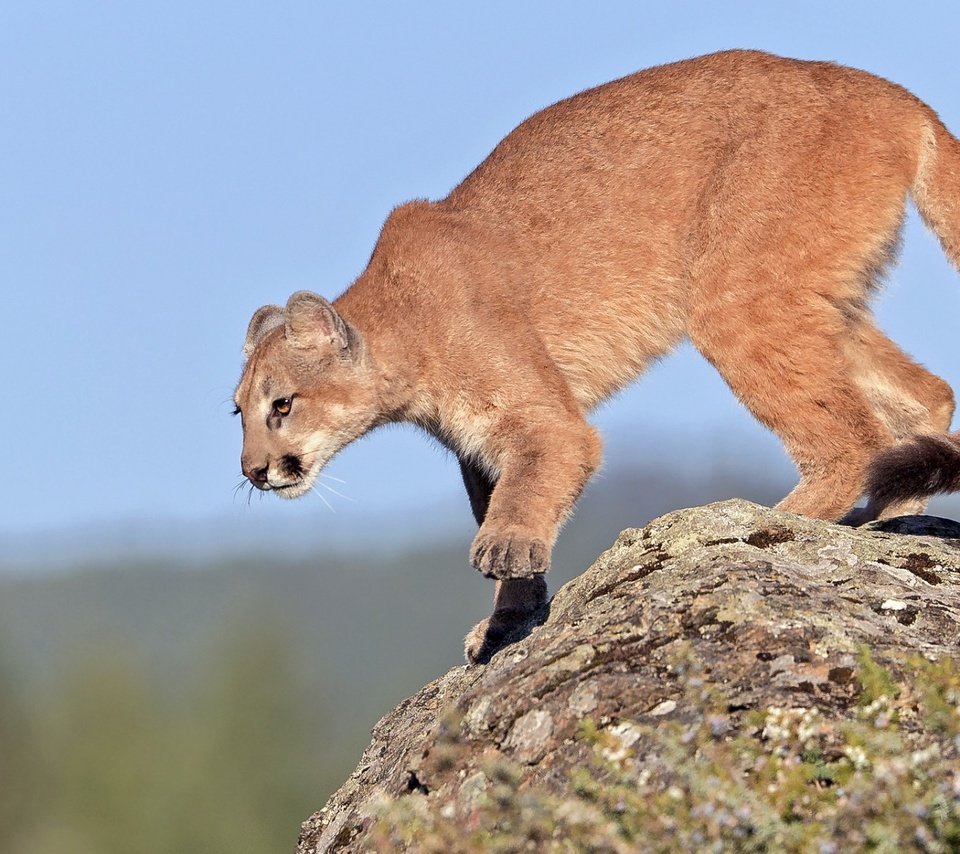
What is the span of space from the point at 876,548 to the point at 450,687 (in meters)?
1.84

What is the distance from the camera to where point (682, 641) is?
4.77 m

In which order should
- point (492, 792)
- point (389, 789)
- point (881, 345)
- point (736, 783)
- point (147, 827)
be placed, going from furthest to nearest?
1. point (147, 827)
2. point (881, 345)
3. point (389, 789)
4. point (492, 792)
5. point (736, 783)

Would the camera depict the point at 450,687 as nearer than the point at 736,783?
No

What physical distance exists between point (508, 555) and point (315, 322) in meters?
1.97

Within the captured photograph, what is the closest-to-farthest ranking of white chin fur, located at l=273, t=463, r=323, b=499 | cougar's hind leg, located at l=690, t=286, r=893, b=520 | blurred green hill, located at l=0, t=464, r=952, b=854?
cougar's hind leg, located at l=690, t=286, r=893, b=520, white chin fur, located at l=273, t=463, r=323, b=499, blurred green hill, located at l=0, t=464, r=952, b=854

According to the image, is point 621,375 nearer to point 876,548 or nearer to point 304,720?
point 876,548

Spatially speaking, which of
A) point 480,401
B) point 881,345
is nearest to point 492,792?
point 480,401

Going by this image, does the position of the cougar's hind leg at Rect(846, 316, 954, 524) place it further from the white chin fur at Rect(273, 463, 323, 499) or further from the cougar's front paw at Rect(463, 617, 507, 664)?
the white chin fur at Rect(273, 463, 323, 499)

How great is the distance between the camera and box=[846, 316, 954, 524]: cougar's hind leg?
26.2 feet

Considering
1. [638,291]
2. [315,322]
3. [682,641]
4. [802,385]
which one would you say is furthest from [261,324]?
[682,641]

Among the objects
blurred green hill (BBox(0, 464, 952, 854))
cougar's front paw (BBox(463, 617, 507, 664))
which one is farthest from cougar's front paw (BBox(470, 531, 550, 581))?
blurred green hill (BBox(0, 464, 952, 854))

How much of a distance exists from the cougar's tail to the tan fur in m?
0.02

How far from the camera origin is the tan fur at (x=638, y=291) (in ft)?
24.6

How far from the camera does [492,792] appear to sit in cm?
430
